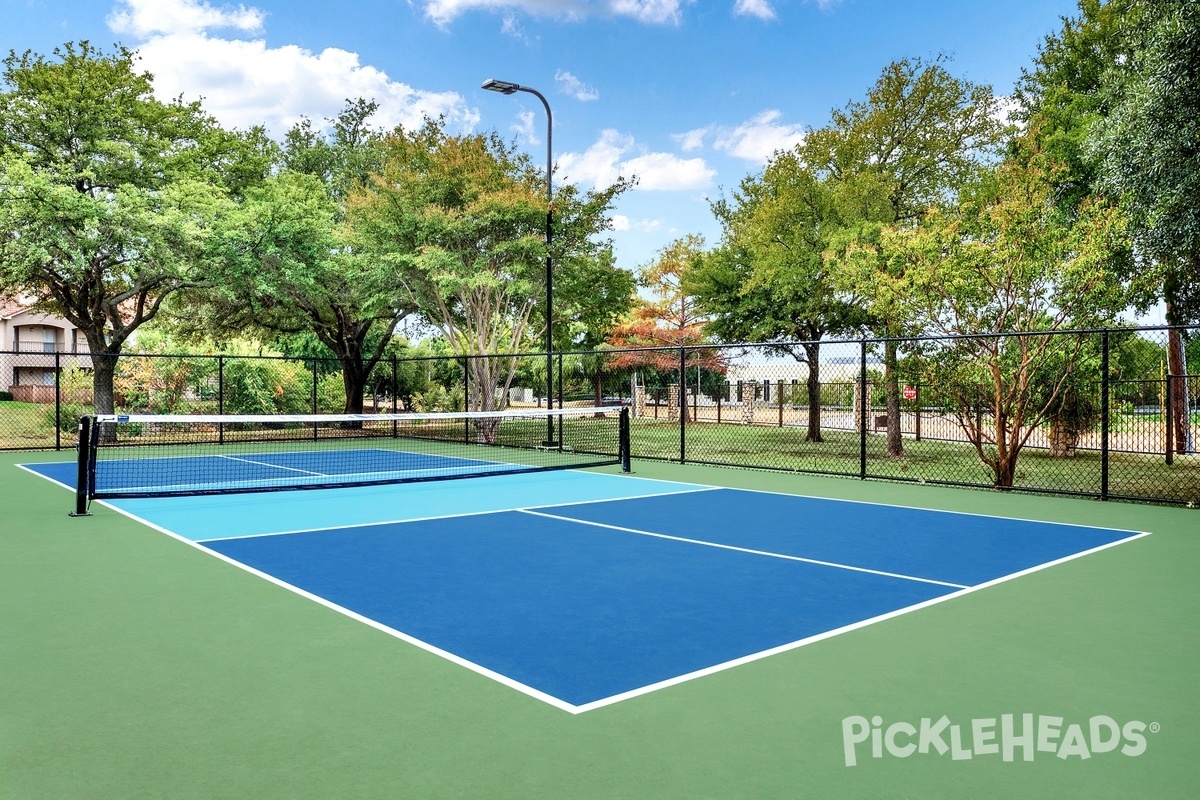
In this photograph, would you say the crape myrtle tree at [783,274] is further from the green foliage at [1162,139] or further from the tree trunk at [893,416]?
the green foliage at [1162,139]

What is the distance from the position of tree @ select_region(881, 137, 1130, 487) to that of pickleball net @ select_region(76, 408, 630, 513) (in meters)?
5.97

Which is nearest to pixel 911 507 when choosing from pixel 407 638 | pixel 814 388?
pixel 407 638

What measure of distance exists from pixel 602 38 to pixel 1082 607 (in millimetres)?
35571

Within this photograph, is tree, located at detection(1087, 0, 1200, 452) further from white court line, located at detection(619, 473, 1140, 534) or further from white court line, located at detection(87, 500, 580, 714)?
white court line, located at detection(87, 500, 580, 714)

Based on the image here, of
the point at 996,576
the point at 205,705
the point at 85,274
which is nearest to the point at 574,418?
the point at 85,274

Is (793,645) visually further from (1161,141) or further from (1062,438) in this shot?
(1062,438)

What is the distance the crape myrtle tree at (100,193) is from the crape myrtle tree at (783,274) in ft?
47.9

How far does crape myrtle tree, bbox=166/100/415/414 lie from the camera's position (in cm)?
2381

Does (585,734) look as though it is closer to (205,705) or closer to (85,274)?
(205,705)

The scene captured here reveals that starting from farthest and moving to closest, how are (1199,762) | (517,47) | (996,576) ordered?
1. (517,47)
2. (996,576)
3. (1199,762)

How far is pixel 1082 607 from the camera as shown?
621 centimetres

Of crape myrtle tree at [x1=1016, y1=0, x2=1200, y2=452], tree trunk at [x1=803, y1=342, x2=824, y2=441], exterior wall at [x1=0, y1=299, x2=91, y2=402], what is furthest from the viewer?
exterior wall at [x1=0, y1=299, x2=91, y2=402]

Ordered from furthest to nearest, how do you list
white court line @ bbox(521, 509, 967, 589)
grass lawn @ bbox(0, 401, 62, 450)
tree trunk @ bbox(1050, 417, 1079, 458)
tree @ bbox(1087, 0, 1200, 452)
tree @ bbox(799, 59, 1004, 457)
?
grass lawn @ bbox(0, 401, 62, 450), tree @ bbox(799, 59, 1004, 457), tree trunk @ bbox(1050, 417, 1079, 458), tree @ bbox(1087, 0, 1200, 452), white court line @ bbox(521, 509, 967, 589)

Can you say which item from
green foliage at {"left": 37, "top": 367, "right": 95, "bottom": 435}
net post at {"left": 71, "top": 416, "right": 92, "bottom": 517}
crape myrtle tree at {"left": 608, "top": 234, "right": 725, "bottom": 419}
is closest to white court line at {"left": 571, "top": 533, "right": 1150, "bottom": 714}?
net post at {"left": 71, "top": 416, "right": 92, "bottom": 517}
